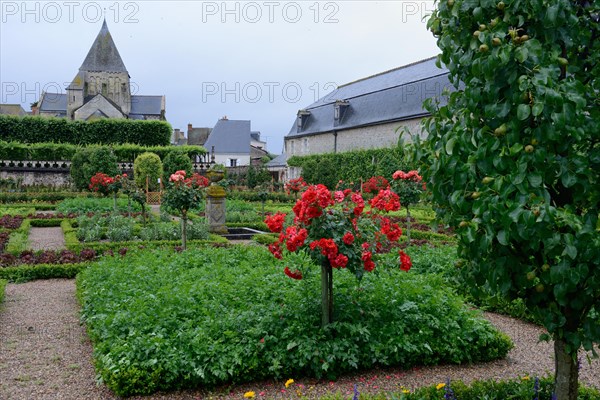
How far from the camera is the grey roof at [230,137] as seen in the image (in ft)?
189

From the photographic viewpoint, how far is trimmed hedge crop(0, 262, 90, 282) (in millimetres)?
8797

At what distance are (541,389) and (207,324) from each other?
2829 mm

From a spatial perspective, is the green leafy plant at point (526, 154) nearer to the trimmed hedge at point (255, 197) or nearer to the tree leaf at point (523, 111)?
the tree leaf at point (523, 111)

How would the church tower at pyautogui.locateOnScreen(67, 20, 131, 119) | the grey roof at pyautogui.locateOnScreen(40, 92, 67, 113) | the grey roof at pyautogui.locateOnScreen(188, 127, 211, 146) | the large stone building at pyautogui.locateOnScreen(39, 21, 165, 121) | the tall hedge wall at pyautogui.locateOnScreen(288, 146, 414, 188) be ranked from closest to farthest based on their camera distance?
1. the tall hedge wall at pyautogui.locateOnScreen(288, 146, 414, 188)
2. the large stone building at pyautogui.locateOnScreen(39, 21, 165, 121)
3. the church tower at pyautogui.locateOnScreen(67, 20, 131, 119)
4. the grey roof at pyautogui.locateOnScreen(40, 92, 67, 113)
5. the grey roof at pyautogui.locateOnScreen(188, 127, 211, 146)

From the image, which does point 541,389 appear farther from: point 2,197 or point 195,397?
point 2,197

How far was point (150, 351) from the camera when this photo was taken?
4.38 meters

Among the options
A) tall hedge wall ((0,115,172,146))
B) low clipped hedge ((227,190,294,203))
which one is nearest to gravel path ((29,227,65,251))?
low clipped hedge ((227,190,294,203))

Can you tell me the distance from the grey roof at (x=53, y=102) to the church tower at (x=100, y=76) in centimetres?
1070

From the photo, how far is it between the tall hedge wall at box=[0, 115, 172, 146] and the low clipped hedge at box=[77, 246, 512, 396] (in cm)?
3692

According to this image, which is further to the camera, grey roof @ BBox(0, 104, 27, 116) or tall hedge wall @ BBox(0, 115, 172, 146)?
grey roof @ BBox(0, 104, 27, 116)

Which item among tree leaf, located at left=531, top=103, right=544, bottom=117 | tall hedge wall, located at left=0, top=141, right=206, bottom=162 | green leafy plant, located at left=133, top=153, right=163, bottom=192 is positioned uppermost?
tall hedge wall, located at left=0, top=141, right=206, bottom=162

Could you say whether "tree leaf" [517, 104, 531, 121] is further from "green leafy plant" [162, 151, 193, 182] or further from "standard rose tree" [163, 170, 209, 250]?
"green leafy plant" [162, 151, 193, 182]

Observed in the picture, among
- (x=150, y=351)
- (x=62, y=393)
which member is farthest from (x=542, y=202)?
(x=62, y=393)

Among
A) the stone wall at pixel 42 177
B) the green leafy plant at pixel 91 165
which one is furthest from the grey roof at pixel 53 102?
the green leafy plant at pixel 91 165
